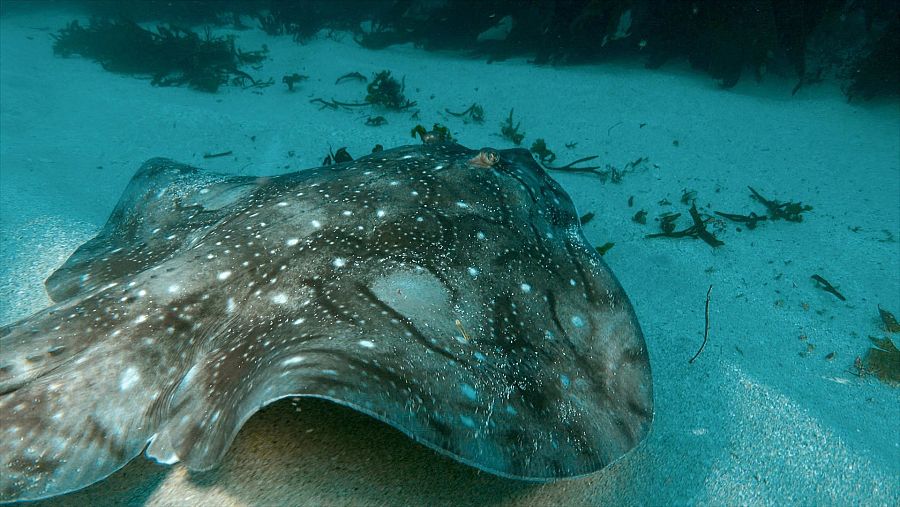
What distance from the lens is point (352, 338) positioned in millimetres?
2162

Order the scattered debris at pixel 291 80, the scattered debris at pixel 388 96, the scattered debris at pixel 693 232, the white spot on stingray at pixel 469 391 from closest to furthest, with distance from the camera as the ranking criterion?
the white spot on stingray at pixel 469 391 < the scattered debris at pixel 693 232 < the scattered debris at pixel 388 96 < the scattered debris at pixel 291 80

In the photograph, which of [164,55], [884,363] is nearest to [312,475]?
[884,363]

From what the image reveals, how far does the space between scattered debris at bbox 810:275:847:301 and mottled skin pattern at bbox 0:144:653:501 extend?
9.96 feet

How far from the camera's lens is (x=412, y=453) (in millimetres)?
2514

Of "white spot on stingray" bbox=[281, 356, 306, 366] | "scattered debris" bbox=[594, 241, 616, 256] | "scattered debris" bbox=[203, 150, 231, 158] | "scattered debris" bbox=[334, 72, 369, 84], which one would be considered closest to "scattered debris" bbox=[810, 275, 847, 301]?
"scattered debris" bbox=[594, 241, 616, 256]

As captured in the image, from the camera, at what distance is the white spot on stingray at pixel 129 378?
238cm

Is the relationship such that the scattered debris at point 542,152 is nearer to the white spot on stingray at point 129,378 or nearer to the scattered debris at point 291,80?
the white spot on stingray at point 129,378

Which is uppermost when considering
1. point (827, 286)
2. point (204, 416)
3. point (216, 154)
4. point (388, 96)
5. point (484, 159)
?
point (484, 159)

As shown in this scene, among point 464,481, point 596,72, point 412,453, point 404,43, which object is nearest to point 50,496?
point 412,453

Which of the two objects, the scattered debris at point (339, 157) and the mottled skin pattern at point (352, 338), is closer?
the mottled skin pattern at point (352, 338)

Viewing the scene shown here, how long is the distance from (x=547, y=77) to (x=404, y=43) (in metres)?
4.50

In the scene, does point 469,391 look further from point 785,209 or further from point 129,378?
point 785,209

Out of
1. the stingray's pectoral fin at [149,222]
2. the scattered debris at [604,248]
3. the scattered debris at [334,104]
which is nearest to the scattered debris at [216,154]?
the stingray's pectoral fin at [149,222]

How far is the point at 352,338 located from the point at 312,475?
0.84 metres
